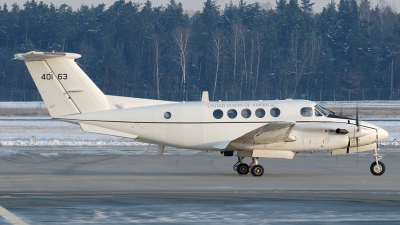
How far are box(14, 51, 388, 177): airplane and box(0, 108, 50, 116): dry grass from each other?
→ 44817mm

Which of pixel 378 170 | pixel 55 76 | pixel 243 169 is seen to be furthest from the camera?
pixel 243 169

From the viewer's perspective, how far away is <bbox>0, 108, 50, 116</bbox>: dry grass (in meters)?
64.8

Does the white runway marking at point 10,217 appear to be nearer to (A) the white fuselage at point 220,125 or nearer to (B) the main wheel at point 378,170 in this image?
(A) the white fuselage at point 220,125

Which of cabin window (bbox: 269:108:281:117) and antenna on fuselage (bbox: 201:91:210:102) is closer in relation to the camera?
cabin window (bbox: 269:108:281:117)

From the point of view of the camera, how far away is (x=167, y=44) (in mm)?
98250

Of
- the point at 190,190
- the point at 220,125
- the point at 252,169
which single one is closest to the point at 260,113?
the point at 220,125

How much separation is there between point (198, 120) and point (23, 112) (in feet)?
158

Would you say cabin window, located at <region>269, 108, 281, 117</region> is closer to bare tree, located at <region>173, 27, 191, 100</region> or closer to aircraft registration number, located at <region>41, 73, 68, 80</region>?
aircraft registration number, located at <region>41, 73, 68, 80</region>

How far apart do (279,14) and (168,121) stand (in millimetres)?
84227

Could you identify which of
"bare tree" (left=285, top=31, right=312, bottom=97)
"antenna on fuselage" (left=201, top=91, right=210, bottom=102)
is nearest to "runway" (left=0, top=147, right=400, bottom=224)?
"antenna on fuselage" (left=201, top=91, right=210, bottom=102)

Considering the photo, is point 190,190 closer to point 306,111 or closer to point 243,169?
point 243,169

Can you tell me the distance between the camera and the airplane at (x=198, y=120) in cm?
2144

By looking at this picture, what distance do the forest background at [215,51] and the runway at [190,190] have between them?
186 ft

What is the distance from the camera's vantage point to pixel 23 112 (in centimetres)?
6625
